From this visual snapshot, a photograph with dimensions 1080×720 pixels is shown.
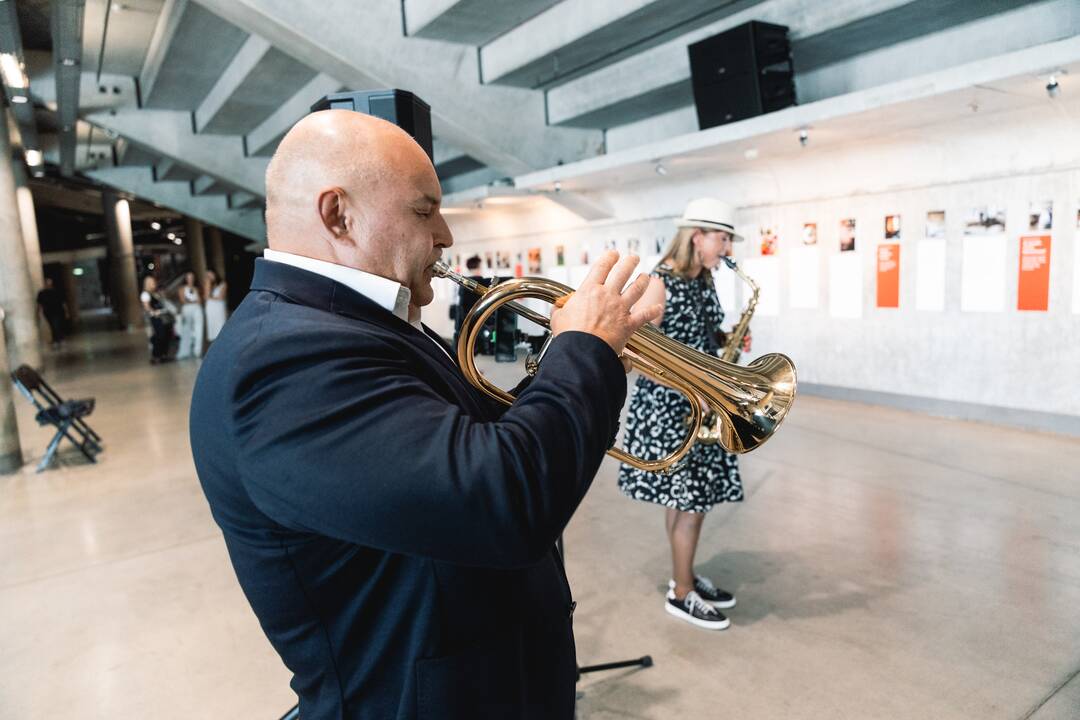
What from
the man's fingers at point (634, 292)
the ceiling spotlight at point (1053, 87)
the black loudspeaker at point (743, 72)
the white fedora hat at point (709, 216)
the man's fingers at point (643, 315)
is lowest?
the man's fingers at point (643, 315)

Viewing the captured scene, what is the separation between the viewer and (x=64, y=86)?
29.7 feet

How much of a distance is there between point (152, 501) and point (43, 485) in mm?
1285

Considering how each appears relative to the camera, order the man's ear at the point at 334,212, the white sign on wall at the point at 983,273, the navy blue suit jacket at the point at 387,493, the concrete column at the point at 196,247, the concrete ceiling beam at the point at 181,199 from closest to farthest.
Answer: the navy blue suit jacket at the point at 387,493
the man's ear at the point at 334,212
the white sign on wall at the point at 983,273
the concrete ceiling beam at the point at 181,199
the concrete column at the point at 196,247

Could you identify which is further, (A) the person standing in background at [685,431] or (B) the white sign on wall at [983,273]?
(B) the white sign on wall at [983,273]

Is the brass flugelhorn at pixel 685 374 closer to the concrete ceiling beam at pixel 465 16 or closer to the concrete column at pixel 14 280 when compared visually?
the concrete ceiling beam at pixel 465 16

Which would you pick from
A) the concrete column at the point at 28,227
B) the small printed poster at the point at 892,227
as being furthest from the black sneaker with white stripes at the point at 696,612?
the concrete column at the point at 28,227

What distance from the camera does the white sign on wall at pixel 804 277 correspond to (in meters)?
7.49

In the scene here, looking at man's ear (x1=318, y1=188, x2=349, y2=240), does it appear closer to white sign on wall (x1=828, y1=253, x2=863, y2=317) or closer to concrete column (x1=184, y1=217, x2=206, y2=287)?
white sign on wall (x1=828, y1=253, x2=863, y2=317)

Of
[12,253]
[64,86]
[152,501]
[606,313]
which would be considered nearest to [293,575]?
[606,313]

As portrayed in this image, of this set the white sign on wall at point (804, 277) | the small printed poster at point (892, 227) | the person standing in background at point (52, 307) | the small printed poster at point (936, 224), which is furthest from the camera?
the person standing in background at point (52, 307)

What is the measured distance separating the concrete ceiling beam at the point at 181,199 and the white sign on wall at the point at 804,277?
1492 cm

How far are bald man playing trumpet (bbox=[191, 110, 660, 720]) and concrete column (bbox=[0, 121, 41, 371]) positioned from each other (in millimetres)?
10605

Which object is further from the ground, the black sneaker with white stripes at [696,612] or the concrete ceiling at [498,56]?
the concrete ceiling at [498,56]

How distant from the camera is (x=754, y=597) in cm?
336
